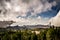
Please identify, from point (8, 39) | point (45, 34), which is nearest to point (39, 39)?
point (45, 34)

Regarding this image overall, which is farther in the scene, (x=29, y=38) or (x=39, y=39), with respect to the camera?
(x=39, y=39)

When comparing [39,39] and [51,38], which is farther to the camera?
[39,39]

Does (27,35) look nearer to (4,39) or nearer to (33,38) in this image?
(33,38)

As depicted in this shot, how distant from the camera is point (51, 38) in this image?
50.9 meters

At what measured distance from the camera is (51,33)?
170 feet

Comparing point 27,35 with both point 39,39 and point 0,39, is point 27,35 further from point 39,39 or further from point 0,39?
point 0,39

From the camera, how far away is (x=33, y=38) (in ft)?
172

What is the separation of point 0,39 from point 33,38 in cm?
1222

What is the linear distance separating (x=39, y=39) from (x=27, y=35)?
4.65 m

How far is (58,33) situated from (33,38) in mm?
9189

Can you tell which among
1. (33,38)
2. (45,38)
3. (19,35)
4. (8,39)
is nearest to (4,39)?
(8,39)

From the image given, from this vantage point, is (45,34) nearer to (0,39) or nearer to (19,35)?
(19,35)

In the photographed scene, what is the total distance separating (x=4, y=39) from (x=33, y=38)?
28.6 ft

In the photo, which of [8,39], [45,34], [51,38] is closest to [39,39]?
[45,34]
